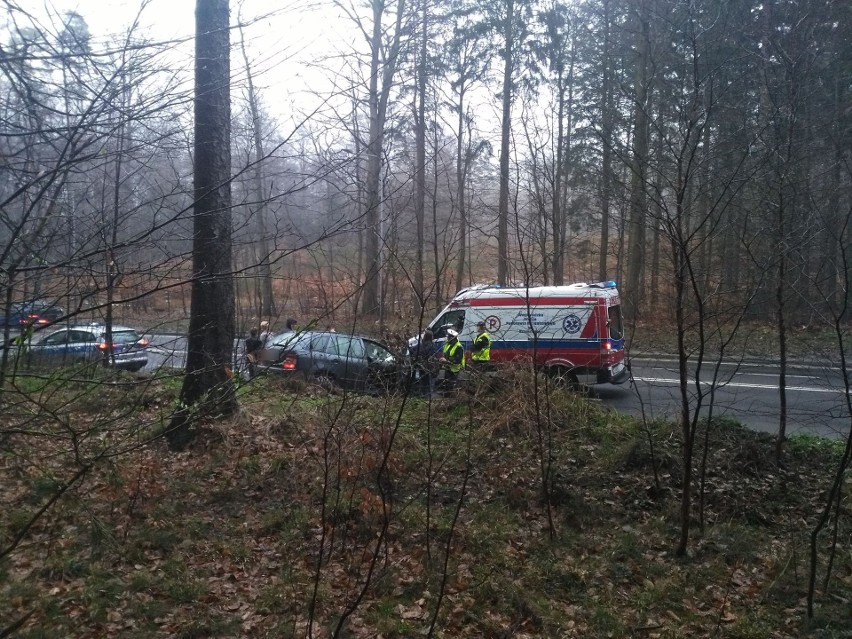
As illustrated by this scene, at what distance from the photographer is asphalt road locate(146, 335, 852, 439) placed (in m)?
7.59

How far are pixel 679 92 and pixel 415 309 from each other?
13.4ft

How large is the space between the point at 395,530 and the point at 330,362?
1.83 meters

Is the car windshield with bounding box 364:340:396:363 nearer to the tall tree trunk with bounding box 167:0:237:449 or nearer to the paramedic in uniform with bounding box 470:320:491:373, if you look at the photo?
the paramedic in uniform with bounding box 470:320:491:373

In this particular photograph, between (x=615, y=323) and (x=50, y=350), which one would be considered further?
(x=615, y=323)

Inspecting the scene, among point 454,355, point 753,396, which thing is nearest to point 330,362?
point 454,355

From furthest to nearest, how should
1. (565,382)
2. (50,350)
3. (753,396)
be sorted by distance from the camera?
1. (753,396)
2. (565,382)
3. (50,350)

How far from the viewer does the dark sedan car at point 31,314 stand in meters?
2.79

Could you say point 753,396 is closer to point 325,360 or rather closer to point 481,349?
point 481,349

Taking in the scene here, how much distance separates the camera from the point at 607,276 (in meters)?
27.2

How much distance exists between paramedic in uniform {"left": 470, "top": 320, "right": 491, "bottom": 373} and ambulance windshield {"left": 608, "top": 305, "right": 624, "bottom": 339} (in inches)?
171

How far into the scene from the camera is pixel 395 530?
6.12 m

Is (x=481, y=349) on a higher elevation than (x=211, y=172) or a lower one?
lower

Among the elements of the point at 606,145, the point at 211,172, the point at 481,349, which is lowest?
the point at 481,349

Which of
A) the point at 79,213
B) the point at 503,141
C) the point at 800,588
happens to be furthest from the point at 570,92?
the point at 79,213
